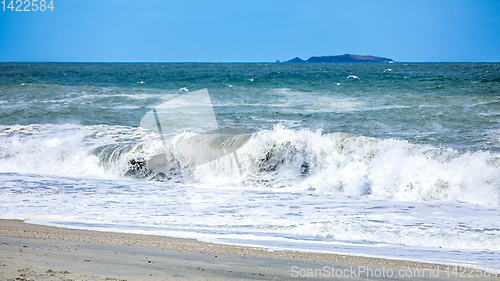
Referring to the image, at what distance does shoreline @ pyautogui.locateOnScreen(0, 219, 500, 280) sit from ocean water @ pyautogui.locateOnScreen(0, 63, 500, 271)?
1.23 ft

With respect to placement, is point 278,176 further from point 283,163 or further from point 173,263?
point 173,263

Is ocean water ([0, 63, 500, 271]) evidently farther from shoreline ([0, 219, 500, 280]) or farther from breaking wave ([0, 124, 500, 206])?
shoreline ([0, 219, 500, 280])

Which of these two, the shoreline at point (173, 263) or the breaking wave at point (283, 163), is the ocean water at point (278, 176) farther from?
the shoreline at point (173, 263)

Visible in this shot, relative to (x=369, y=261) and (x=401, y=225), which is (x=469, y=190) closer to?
(x=401, y=225)

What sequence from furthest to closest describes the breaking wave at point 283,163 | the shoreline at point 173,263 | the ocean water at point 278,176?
the breaking wave at point 283,163, the ocean water at point 278,176, the shoreline at point 173,263

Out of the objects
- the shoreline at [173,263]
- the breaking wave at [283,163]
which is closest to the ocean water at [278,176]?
the breaking wave at [283,163]

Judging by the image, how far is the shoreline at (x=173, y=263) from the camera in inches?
135

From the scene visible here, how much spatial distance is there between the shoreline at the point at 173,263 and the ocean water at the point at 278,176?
37 cm

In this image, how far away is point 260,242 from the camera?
4828mm

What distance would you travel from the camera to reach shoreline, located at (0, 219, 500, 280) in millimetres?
3428

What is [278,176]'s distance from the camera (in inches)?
361

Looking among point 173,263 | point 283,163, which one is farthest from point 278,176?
point 173,263

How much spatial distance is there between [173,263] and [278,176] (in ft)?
18.0

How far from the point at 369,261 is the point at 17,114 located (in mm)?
15600
